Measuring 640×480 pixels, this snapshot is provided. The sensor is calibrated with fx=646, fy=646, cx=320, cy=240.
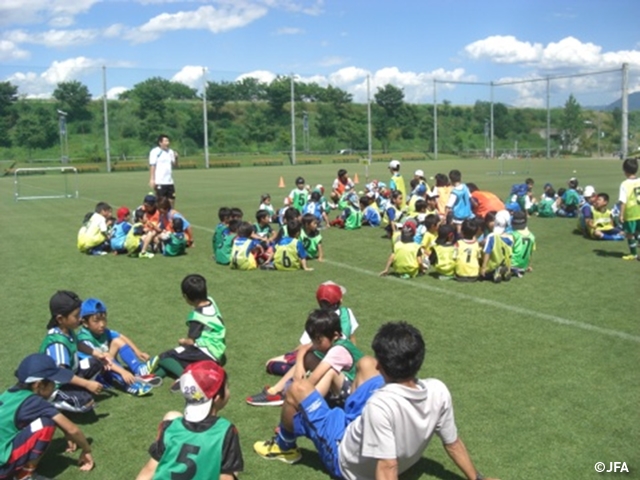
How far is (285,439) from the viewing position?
14.0 ft

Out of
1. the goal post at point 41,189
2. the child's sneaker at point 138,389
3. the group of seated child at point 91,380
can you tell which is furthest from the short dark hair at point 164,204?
the goal post at point 41,189

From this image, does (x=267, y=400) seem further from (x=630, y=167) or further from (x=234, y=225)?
(x=630, y=167)

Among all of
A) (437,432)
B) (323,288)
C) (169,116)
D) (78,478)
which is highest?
(169,116)

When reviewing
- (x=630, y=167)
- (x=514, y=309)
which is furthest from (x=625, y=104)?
(x=514, y=309)

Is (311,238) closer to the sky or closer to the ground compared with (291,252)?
closer to the sky

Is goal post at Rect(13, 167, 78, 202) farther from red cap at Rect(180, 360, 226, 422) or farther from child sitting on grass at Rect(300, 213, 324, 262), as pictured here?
red cap at Rect(180, 360, 226, 422)

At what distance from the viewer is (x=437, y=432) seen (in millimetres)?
3637

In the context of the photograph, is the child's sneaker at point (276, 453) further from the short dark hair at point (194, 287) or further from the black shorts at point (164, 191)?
the black shorts at point (164, 191)

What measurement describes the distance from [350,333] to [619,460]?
7.08 feet

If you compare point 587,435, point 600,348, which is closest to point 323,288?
point 587,435

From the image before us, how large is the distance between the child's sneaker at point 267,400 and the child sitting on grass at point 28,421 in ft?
4.93

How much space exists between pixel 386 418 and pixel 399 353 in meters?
0.34

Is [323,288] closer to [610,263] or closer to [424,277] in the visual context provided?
[424,277]

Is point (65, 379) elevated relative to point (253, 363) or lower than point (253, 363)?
elevated
